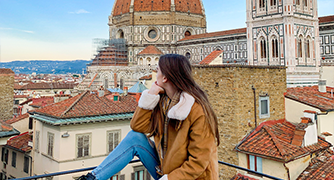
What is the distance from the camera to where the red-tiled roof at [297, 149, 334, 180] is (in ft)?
22.8

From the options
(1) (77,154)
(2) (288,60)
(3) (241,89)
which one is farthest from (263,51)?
(1) (77,154)

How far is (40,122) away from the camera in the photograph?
1157cm

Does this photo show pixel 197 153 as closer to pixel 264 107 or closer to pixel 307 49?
pixel 264 107

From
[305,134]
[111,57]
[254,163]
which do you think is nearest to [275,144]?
[254,163]

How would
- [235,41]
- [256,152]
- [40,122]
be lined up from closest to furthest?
[256,152] → [40,122] → [235,41]

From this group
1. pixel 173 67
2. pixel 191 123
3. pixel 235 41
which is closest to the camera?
pixel 191 123

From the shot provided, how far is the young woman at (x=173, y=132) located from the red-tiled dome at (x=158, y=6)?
4869cm

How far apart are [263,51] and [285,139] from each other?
590 inches

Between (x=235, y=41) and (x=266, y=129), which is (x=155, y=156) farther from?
(x=235, y=41)

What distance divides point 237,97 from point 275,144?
66.8 inches

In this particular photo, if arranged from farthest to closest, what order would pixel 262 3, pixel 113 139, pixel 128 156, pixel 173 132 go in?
pixel 262 3 → pixel 113 139 → pixel 128 156 → pixel 173 132

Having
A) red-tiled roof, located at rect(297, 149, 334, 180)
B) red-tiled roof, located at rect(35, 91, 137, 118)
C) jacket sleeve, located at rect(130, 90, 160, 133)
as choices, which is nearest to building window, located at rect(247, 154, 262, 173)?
red-tiled roof, located at rect(297, 149, 334, 180)

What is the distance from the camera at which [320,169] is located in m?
7.27

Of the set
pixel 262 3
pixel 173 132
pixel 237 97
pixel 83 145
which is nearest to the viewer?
pixel 173 132
